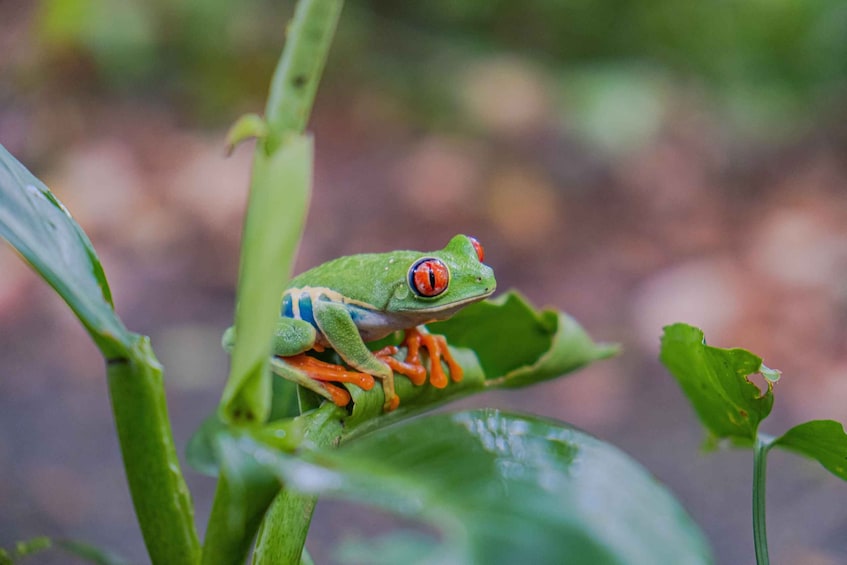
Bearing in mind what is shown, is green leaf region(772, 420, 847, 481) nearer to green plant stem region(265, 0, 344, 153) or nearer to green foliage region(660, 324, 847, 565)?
green foliage region(660, 324, 847, 565)

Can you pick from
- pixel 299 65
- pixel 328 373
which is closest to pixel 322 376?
pixel 328 373

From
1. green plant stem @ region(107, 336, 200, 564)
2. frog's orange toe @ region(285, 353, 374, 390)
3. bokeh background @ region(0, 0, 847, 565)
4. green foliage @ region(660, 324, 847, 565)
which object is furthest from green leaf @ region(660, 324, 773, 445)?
bokeh background @ region(0, 0, 847, 565)

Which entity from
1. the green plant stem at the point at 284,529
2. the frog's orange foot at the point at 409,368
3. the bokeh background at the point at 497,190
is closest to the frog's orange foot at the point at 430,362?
the frog's orange foot at the point at 409,368

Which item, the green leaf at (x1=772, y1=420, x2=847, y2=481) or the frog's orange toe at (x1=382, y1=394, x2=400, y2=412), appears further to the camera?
the frog's orange toe at (x1=382, y1=394, x2=400, y2=412)

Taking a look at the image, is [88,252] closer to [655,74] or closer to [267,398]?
[267,398]

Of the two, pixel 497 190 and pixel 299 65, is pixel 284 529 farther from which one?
pixel 497 190
